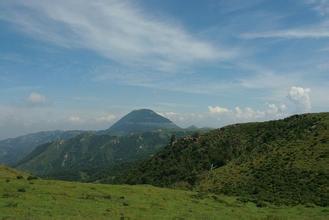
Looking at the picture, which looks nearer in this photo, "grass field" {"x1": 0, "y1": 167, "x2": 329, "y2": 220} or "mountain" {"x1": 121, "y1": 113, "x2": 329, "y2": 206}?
"grass field" {"x1": 0, "y1": 167, "x2": 329, "y2": 220}

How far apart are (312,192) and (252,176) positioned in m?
19.0

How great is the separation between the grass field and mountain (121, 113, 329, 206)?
9118 millimetres

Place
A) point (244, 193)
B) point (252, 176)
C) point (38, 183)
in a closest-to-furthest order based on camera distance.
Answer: point (38, 183)
point (244, 193)
point (252, 176)

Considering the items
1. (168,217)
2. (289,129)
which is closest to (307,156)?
(289,129)

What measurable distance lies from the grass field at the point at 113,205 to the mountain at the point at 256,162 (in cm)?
912

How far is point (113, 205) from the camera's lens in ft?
136

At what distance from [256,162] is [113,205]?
209ft

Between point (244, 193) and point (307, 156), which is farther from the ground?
point (307, 156)

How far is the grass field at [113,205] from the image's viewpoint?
116 ft

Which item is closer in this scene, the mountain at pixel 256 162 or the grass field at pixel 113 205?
the grass field at pixel 113 205

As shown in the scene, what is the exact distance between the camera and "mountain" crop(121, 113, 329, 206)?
242 ft

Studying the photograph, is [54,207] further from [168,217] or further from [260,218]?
[260,218]

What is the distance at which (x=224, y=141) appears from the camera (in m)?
145

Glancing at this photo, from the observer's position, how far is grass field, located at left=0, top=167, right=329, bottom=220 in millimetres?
35312
